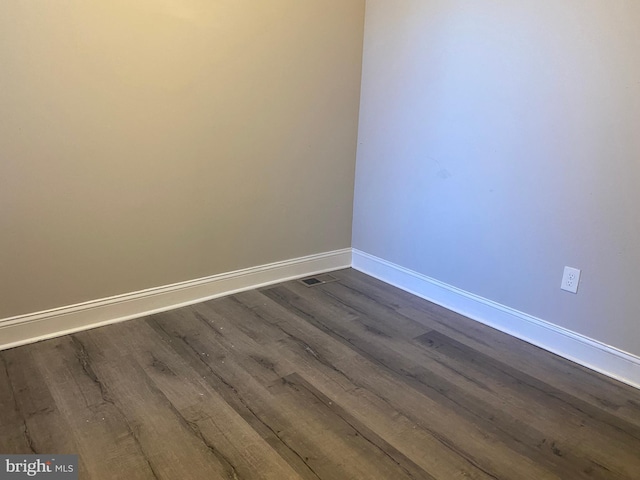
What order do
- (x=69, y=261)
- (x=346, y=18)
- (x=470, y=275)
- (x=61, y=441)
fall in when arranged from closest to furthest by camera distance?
(x=61, y=441) → (x=69, y=261) → (x=470, y=275) → (x=346, y=18)

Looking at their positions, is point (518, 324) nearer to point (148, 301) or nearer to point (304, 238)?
point (304, 238)

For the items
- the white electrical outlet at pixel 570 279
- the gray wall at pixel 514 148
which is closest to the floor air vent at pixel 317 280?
the gray wall at pixel 514 148

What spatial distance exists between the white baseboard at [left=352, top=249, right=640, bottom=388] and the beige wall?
59 cm

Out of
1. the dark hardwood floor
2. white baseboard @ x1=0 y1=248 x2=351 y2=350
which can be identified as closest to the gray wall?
the dark hardwood floor

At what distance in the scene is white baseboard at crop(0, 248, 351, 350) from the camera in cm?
227

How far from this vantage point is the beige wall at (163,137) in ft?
7.00

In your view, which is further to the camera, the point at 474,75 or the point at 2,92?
the point at 474,75

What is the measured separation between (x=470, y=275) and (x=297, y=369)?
3.73 feet

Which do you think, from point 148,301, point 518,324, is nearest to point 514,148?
point 518,324

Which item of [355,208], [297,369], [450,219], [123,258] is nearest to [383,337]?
[297,369]

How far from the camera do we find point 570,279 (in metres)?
2.30

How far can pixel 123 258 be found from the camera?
2.50 m

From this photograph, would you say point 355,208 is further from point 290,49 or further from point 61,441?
point 61,441

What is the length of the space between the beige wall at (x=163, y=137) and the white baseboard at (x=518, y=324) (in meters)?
0.59
